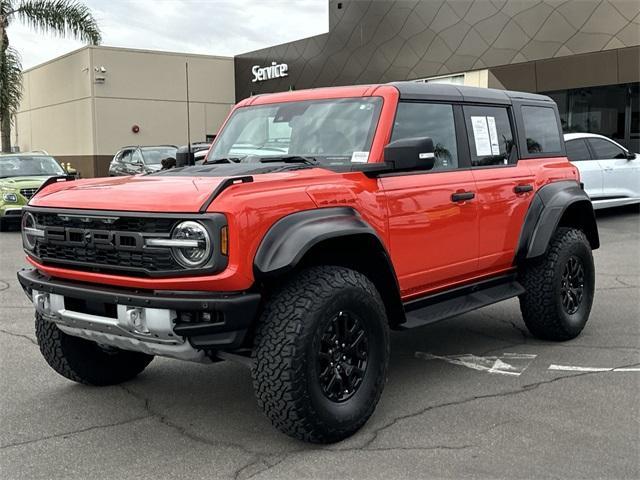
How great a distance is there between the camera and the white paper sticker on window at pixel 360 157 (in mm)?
4189

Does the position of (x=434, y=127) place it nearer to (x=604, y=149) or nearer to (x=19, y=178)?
(x=604, y=149)

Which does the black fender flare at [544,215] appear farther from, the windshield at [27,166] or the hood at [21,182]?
the windshield at [27,166]

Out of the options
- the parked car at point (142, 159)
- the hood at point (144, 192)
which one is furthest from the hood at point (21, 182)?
the hood at point (144, 192)

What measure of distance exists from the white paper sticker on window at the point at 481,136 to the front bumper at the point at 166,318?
2348 mm

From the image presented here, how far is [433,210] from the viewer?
4375mm

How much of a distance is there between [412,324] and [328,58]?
72.5 feet

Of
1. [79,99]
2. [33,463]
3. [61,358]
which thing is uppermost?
[79,99]

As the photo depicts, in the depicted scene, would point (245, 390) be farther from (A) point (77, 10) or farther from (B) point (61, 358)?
(A) point (77, 10)

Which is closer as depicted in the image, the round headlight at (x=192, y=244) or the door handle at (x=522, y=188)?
the round headlight at (x=192, y=244)

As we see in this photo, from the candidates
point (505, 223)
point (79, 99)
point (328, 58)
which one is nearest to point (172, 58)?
point (79, 99)

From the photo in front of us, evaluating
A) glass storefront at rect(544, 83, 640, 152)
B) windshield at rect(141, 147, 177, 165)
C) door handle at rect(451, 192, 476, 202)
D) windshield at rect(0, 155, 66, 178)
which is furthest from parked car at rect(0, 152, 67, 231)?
glass storefront at rect(544, 83, 640, 152)

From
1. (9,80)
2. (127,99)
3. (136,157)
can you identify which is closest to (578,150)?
(136,157)

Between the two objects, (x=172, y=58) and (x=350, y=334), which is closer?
(x=350, y=334)

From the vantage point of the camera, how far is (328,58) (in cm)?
2519
